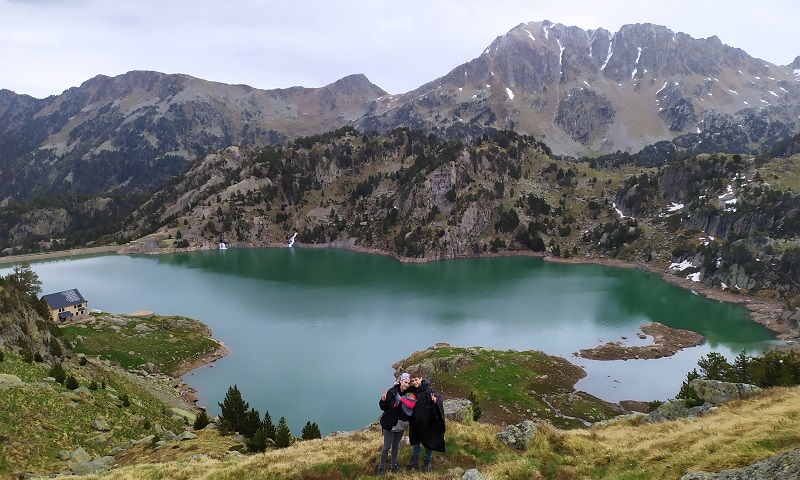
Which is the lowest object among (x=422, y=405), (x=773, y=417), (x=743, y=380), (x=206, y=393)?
(x=206, y=393)

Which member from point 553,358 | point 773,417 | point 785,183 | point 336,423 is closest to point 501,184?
point 785,183

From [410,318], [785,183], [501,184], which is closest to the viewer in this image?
[410,318]

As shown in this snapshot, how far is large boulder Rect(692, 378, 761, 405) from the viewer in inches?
1104

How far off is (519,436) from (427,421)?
809 centimetres

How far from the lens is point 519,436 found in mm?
22750

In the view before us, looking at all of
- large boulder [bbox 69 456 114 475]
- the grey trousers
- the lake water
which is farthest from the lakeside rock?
large boulder [bbox 69 456 114 475]

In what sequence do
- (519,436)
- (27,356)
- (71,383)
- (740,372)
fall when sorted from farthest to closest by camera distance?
(740,372), (27,356), (71,383), (519,436)

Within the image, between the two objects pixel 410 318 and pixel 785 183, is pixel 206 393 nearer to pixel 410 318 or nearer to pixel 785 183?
pixel 410 318

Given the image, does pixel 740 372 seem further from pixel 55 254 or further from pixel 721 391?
pixel 55 254

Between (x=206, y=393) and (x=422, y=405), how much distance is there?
47.8 m

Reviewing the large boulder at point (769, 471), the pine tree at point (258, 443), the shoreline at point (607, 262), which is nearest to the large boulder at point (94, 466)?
the pine tree at point (258, 443)

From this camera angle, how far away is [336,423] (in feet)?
159

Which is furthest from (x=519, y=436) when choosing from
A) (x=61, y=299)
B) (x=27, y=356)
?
(x=61, y=299)

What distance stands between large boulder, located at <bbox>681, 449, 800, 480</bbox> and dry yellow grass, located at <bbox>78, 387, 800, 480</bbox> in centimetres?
102
